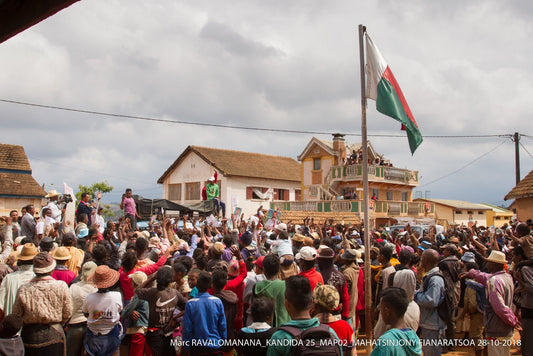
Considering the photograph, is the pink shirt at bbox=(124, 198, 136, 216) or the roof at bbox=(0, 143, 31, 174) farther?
the roof at bbox=(0, 143, 31, 174)

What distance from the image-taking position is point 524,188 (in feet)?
54.1

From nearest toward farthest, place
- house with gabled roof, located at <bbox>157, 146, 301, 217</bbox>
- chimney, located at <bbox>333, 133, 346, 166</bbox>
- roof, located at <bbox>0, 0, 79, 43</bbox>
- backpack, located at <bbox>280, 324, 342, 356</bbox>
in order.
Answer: roof, located at <bbox>0, 0, 79, 43</bbox>, backpack, located at <bbox>280, 324, 342, 356</bbox>, house with gabled roof, located at <bbox>157, 146, 301, 217</bbox>, chimney, located at <bbox>333, 133, 346, 166</bbox>

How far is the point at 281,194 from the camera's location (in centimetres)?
4116

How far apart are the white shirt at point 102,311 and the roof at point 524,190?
1598cm

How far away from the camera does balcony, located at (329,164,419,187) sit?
3431cm

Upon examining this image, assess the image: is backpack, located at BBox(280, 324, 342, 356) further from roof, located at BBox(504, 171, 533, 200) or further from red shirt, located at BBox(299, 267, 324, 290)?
roof, located at BBox(504, 171, 533, 200)

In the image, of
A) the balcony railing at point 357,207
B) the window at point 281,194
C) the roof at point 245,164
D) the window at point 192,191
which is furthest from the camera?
the window at point 281,194

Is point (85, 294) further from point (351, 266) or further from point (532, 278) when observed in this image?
point (532, 278)

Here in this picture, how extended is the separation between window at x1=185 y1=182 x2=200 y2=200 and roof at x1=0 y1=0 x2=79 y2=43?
37.1 m

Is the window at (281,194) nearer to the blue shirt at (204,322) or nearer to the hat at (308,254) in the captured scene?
the hat at (308,254)

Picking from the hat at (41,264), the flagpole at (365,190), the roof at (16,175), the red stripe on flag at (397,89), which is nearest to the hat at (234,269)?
the hat at (41,264)

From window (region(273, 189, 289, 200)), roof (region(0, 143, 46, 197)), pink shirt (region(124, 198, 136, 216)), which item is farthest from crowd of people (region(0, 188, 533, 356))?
window (region(273, 189, 289, 200))

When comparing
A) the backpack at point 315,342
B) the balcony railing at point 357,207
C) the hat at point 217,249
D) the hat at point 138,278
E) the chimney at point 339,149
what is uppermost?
the chimney at point 339,149

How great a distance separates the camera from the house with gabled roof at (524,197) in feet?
52.6
